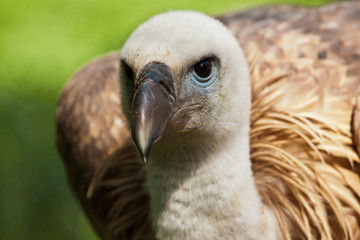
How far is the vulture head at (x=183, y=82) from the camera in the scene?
165 centimetres

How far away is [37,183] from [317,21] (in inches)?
71.7

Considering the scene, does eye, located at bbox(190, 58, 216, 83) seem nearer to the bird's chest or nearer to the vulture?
the vulture

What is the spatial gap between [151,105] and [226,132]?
0.87 feet

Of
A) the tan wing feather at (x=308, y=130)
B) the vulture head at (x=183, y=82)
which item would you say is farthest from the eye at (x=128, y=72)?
the tan wing feather at (x=308, y=130)

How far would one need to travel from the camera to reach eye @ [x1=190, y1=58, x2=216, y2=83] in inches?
69.2

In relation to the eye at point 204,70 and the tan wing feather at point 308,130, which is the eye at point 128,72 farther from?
the tan wing feather at point 308,130

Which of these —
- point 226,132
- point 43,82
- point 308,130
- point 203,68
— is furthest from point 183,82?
point 43,82

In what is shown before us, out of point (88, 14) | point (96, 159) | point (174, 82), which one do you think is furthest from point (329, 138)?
point (88, 14)

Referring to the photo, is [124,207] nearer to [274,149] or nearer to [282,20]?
[274,149]

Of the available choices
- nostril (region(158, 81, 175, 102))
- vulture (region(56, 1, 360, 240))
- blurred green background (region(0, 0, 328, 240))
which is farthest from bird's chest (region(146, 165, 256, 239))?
blurred green background (region(0, 0, 328, 240))

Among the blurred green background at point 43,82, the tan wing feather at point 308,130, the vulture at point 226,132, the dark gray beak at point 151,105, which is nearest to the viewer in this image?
the dark gray beak at point 151,105

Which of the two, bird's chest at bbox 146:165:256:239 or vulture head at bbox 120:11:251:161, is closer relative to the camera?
vulture head at bbox 120:11:251:161

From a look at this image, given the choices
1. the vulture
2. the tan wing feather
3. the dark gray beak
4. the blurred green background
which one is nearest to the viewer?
the dark gray beak

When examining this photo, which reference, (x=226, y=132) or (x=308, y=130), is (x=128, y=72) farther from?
(x=308, y=130)
